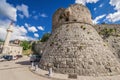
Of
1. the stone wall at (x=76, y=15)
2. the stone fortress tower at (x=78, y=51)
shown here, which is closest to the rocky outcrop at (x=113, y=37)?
the stone fortress tower at (x=78, y=51)

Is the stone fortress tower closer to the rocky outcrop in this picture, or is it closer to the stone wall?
the stone wall

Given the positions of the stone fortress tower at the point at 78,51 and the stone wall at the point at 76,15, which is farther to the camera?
the stone wall at the point at 76,15

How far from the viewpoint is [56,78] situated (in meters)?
8.62

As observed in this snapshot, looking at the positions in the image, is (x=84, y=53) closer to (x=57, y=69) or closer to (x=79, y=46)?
(x=79, y=46)

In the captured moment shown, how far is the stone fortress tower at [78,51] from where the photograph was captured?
33.4 ft

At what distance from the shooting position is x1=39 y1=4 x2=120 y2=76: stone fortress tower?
10.2 metres

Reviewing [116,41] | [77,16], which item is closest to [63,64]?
[77,16]

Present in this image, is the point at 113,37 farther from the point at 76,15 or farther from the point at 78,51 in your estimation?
the point at 78,51

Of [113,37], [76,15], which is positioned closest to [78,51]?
[76,15]

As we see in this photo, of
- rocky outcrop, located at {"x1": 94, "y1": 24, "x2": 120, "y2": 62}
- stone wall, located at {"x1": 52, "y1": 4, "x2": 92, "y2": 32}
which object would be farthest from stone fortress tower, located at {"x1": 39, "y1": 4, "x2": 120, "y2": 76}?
rocky outcrop, located at {"x1": 94, "y1": 24, "x2": 120, "y2": 62}

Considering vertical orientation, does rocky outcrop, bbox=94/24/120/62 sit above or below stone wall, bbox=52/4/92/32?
below

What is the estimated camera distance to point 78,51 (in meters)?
11.2

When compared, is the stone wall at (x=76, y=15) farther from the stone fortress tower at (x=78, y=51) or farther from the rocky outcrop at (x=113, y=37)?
the rocky outcrop at (x=113, y=37)

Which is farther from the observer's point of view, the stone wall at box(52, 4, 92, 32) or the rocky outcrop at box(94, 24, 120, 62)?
the rocky outcrop at box(94, 24, 120, 62)
